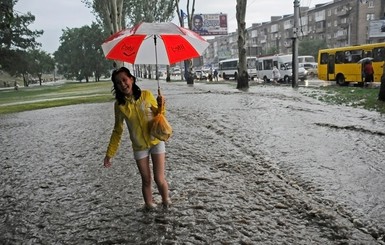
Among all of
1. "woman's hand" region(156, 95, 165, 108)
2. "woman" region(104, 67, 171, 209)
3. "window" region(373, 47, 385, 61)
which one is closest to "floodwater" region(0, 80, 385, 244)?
"woman" region(104, 67, 171, 209)

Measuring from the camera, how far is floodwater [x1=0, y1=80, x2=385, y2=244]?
3.53 metres

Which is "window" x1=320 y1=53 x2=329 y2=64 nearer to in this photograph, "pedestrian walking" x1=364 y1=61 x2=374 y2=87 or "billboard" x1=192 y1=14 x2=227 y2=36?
"pedestrian walking" x1=364 y1=61 x2=374 y2=87

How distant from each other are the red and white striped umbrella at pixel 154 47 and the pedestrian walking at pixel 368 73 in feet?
62.1

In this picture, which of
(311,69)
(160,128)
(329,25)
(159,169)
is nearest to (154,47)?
(160,128)

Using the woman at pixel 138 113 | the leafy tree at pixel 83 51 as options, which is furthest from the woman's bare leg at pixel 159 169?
the leafy tree at pixel 83 51

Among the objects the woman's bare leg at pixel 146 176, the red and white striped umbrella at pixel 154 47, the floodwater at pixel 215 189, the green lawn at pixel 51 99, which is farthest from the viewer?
the green lawn at pixel 51 99

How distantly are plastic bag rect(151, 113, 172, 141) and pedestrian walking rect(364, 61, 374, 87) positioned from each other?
65.6 ft

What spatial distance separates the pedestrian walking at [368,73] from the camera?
20578mm

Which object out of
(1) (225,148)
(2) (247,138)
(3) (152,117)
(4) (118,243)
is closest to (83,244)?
(4) (118,243)

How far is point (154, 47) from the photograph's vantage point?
177 inches

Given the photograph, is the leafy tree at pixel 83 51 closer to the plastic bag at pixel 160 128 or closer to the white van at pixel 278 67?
the white van at pixel 278 67

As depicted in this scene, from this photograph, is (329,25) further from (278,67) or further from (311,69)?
(278,67)

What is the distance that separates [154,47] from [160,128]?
1368 millimetres

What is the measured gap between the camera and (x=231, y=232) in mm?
3488
